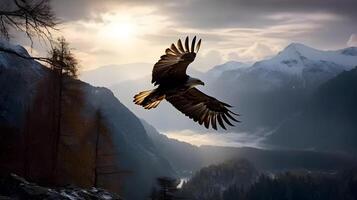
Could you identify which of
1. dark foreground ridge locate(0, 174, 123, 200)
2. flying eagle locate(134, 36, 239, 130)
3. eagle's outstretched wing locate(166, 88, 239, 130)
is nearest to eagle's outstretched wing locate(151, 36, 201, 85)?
flying eagle locate(134, 36, 239, 130)

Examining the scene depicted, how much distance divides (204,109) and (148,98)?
335cm

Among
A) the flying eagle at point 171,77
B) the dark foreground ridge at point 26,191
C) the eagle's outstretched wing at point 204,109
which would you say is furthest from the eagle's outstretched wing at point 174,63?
the dark foreground ridge at point 26,191

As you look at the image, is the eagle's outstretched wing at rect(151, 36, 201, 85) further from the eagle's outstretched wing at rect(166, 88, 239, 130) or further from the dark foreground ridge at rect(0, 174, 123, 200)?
the dark foreground ridge at rect(0, 174, 123, 200)

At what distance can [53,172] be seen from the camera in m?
30.8

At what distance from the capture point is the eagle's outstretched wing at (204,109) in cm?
1491

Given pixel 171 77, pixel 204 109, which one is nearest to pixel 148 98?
pixel 171 77

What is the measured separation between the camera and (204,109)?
15.6m

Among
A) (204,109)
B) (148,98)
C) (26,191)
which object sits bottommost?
(26,191)

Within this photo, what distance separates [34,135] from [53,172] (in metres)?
4.34

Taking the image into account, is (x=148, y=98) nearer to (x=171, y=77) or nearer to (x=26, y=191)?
(x=171, y=77)

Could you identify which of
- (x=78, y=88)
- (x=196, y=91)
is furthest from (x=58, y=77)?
(x=196, y=91)

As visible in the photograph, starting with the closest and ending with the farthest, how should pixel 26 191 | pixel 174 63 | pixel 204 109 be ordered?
pixel 174 63, pixel 204 109, pixel 26 191

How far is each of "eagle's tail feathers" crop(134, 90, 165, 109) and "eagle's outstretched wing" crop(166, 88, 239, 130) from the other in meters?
1.88

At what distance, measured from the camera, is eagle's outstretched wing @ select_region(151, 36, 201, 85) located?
39.0ft
